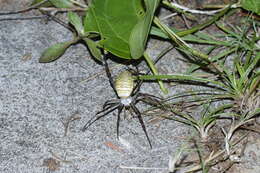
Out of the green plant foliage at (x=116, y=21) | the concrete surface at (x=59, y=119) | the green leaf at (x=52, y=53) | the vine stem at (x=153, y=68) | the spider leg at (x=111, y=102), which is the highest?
the green plant foliage at (x=116, y=21)

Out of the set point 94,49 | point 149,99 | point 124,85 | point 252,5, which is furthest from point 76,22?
point 252,5

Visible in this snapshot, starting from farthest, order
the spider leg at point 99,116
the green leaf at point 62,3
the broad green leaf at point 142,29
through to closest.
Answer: the green leaf at point 62,3
the spider leg at point 99,116
the broad green leaf at point 142,29

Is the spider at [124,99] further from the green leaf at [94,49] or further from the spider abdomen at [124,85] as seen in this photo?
the green leaf at [94,49]

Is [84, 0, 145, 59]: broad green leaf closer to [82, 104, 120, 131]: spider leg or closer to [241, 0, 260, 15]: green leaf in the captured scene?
[82, 104, 120, 131]: spider leg

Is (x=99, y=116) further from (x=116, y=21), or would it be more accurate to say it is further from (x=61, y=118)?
(x=116, y=21)

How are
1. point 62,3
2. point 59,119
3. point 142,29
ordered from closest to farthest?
point 142,29 → point 59,119 → point 62,3

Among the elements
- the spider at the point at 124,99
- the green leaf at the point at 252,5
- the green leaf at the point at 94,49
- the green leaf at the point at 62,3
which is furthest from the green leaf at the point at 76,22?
the green leaf at the point at 252,5
